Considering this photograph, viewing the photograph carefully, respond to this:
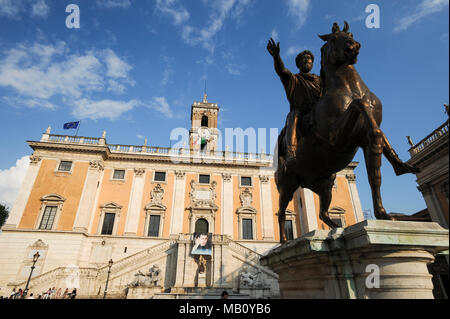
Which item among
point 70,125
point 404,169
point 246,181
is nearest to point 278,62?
point 404,169

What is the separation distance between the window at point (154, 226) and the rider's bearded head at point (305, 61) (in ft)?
75.6

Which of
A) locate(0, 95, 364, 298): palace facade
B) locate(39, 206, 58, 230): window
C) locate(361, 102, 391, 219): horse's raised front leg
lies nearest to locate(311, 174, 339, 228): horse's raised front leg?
locate(361, 102, 391, 219): horse's raised front leg

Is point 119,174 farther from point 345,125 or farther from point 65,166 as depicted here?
point 345,125

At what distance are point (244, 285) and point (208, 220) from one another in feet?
26.9

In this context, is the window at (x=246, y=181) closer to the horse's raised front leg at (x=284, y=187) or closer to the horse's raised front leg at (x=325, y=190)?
the horse's raised front leg at (x=284, y=187)

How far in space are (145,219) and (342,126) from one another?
24292 millimetres

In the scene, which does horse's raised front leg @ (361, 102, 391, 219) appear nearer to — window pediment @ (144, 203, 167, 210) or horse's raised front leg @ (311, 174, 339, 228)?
horse's raised front leg @ (311, 174, 339, 228)

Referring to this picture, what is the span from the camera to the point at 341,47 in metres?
3.29

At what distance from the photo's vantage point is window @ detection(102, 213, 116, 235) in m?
23.5

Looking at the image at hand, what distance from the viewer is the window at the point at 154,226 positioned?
2407cm

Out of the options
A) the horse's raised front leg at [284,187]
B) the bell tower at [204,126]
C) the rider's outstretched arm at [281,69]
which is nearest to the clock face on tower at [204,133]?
the bell tower at [204,126]

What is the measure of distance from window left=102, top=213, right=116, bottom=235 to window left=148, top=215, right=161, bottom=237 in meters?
3.55
